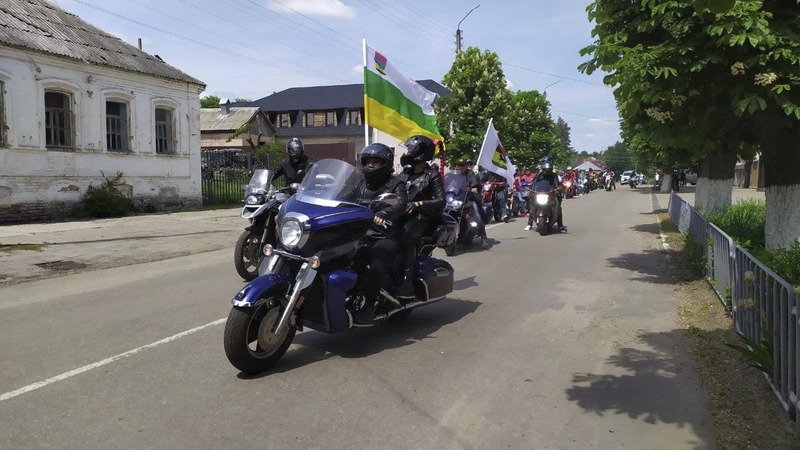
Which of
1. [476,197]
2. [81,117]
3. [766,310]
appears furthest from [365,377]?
[81,117]

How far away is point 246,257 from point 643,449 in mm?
6156

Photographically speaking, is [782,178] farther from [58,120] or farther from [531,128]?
[531,128]

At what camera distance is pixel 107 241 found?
525 inches

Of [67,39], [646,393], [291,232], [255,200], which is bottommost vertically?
[646,393]

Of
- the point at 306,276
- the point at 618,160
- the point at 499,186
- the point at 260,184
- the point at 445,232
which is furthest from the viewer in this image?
the point at 618,160

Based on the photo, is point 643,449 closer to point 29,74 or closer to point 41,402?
point 41,402

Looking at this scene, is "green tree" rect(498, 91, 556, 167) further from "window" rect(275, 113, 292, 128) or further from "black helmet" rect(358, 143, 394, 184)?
"black helmet" rect(358, 143, 394, 184)

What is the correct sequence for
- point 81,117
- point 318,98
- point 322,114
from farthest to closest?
1. point 318,98
2. point 322,114
3. point 81,117

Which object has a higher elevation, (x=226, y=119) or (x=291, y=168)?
(x=226, y=119)

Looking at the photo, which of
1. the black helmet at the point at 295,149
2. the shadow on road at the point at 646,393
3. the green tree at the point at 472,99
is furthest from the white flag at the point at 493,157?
the green tree at the point at 472,99

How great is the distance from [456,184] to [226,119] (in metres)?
43.1

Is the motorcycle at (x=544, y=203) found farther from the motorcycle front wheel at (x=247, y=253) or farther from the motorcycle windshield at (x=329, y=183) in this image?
the motorcycle windshield at (x=329, y=183)

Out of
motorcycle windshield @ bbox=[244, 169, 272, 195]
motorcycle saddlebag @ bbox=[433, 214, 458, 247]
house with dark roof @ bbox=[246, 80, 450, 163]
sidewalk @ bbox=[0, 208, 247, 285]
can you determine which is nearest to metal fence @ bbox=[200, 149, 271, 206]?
sidewalk @ bbox=[0, 208, 247, 285]

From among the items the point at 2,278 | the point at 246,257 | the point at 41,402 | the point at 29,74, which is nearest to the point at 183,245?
the point at 2,278
